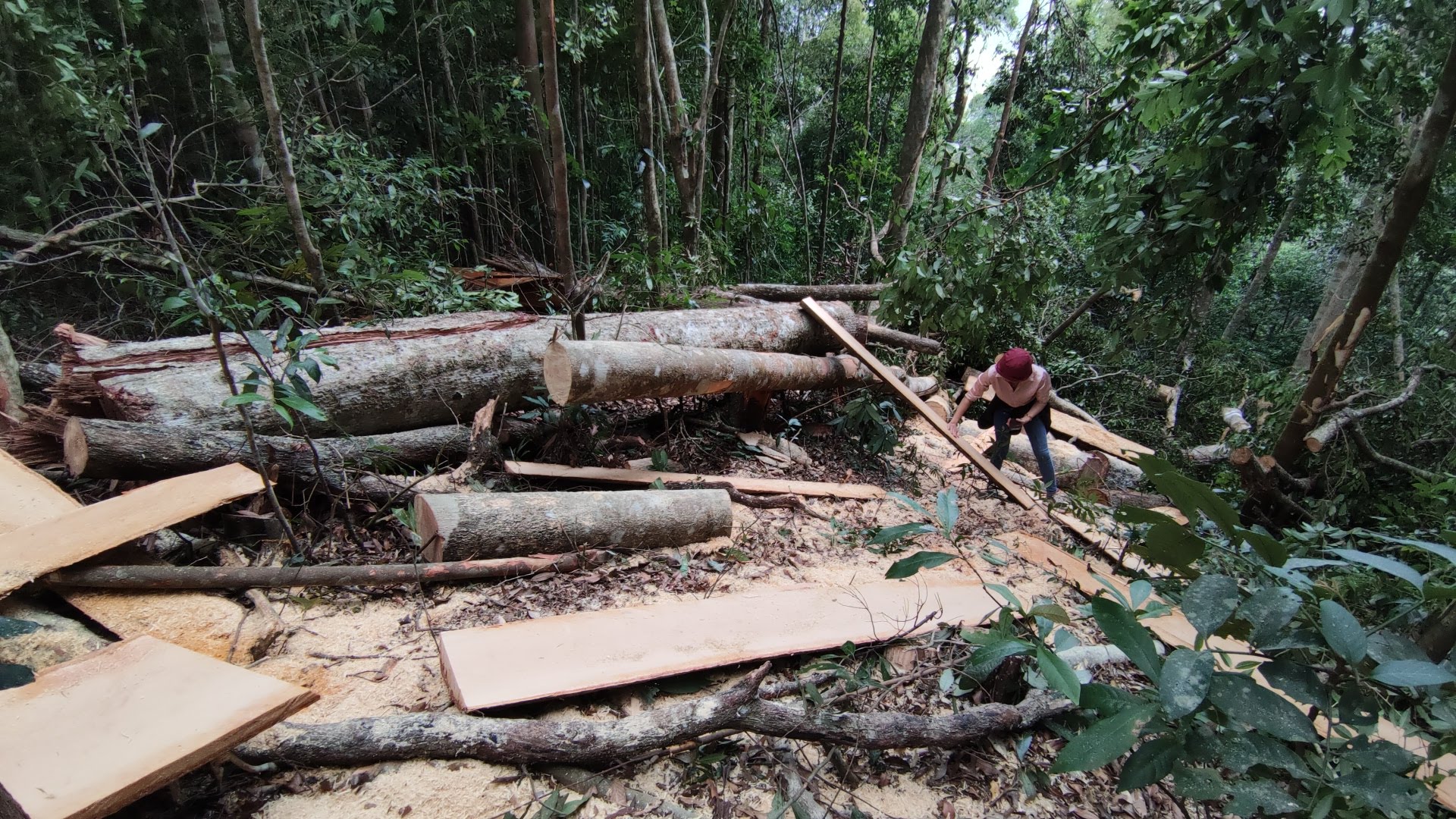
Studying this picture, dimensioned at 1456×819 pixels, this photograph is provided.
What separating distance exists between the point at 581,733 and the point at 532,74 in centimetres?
622

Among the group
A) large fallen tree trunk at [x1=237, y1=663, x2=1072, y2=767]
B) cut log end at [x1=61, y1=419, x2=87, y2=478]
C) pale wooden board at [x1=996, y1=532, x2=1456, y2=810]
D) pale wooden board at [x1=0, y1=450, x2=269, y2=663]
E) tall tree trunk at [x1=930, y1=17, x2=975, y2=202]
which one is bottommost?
pale wooden board at [x1=996, y1=532, x2=1456, y2=810]

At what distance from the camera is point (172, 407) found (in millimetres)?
2939

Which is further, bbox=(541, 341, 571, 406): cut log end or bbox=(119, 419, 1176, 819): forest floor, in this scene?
bbox=(541, 341, 571, 406): cut log end

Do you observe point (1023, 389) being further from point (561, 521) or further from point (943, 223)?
point (561, 521)

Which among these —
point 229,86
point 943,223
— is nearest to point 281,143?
point 229,86

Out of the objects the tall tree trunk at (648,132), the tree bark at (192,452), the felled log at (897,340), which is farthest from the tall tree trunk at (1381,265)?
the tree bark at (192,452)

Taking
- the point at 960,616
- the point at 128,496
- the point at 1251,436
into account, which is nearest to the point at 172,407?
the point at 128,496

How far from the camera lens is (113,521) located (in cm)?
223

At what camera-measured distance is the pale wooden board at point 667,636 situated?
6.41 ft

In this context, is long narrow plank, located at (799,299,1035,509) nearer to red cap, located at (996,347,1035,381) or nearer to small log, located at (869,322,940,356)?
red cap, located at (996,347,1035,381)

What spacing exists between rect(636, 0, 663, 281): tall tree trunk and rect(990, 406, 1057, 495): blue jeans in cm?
336

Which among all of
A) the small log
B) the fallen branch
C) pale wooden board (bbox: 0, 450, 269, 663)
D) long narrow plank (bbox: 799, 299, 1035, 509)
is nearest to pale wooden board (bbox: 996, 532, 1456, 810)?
long narrow plank (bbox: 799, 299, 1035, 509)

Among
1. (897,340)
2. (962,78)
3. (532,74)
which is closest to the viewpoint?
(532,74)

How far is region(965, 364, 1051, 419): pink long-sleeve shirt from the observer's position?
188 inches
